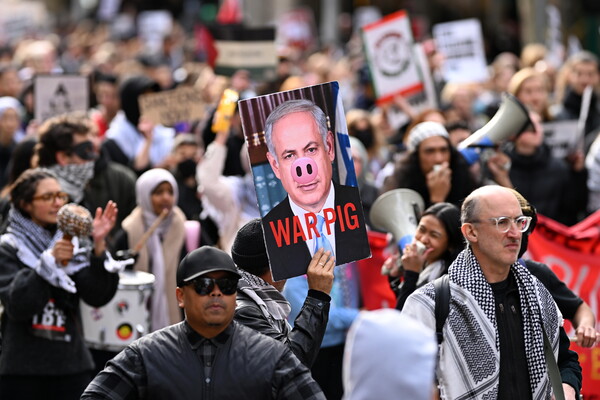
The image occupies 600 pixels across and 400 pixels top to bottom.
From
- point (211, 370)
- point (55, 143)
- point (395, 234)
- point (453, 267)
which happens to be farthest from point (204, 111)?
point (211, 370)

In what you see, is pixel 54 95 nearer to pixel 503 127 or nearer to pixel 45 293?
pixel 503 127

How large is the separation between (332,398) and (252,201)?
7.26 ft

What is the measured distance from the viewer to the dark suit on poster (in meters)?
4.84

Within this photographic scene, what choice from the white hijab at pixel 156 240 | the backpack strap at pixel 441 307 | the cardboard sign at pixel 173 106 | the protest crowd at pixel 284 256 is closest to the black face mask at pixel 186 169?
the protest crowd at pixel 284 256

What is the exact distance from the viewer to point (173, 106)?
10.2 meters

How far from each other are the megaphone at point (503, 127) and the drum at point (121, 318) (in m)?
2.03

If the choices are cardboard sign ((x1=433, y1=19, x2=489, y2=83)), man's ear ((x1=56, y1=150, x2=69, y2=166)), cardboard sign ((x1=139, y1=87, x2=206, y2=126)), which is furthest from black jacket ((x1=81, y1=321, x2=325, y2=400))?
cardboard sign ((x1=433, y1=19, x2=489, y2=83))

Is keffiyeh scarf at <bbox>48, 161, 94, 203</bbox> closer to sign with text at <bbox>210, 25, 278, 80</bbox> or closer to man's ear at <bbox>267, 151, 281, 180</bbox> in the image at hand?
man's ear at <bbox>267, 151, 281, 180</bbox>

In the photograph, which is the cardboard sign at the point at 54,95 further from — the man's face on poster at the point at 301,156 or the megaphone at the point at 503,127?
the man's face on poster at the point at 301,156

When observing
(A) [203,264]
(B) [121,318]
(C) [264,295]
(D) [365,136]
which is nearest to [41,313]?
(B) [121,318]

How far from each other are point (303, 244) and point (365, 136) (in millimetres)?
5563

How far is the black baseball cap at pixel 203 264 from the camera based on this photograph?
4.30 metres

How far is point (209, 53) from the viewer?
1298cm

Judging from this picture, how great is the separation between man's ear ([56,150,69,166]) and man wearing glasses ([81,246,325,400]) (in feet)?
10.9
